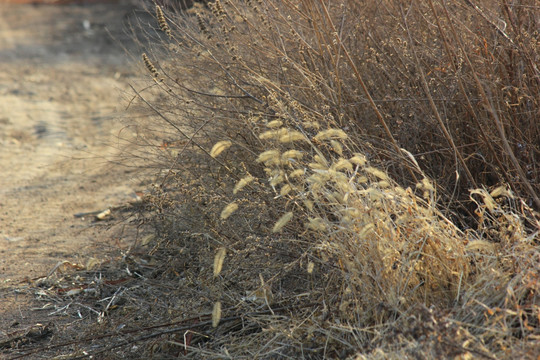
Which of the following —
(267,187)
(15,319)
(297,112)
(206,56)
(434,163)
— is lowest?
(15,319)

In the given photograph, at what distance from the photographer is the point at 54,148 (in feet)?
20.7

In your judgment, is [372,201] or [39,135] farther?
[39,135]

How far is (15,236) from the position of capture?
4387 millimetres

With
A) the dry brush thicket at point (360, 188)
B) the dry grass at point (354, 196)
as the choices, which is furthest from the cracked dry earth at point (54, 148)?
the dry brush thicket at point (360, 188)

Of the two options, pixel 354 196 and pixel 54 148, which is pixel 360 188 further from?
pixel 54 148

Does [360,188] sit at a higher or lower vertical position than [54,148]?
higher

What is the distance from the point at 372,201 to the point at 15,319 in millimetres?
2027

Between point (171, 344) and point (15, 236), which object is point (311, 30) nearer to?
point (171, 344)

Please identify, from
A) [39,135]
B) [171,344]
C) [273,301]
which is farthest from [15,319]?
[39,135]

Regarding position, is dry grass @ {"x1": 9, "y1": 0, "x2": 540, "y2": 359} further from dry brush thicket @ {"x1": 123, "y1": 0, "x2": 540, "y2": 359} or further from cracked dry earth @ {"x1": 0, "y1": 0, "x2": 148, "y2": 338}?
cracked dry earth @ {"x1": 0, "y1": 0, "x2": 148, "y2": 338}

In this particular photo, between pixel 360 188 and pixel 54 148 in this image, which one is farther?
pixel 54 148

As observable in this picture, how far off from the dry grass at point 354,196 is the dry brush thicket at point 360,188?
0.01m

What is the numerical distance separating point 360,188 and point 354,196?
34cm

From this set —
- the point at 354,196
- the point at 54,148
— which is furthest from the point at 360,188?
the point at 54,148
